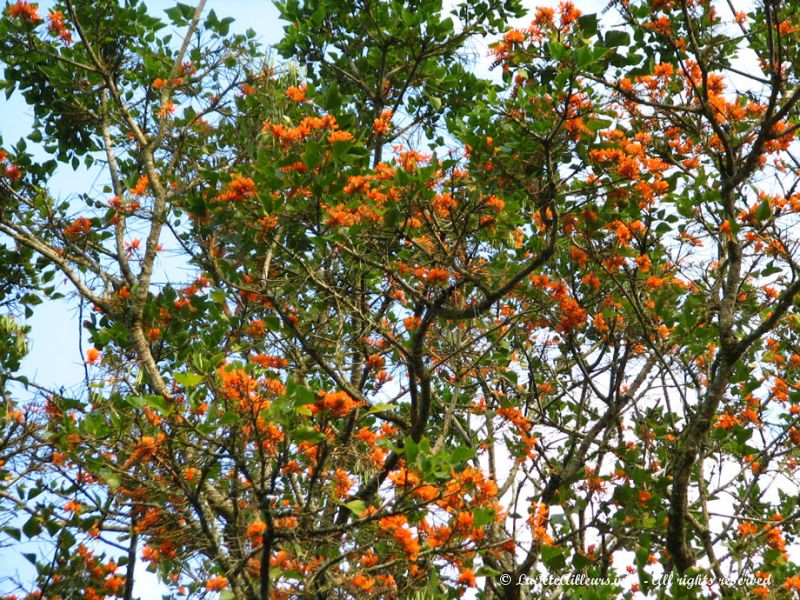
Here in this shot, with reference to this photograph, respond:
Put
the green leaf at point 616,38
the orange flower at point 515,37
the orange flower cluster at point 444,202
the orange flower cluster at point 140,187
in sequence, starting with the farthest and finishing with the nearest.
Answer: the orange flower cluster at point 140,187, the orange flower cluster at point 444,202, the orange flower at point 515,37, the green leaf at point 616,38

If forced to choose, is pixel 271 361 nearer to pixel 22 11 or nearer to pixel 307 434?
pixel 307 434

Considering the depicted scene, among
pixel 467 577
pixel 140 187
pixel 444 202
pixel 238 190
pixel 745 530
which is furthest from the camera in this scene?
pixel 745 530

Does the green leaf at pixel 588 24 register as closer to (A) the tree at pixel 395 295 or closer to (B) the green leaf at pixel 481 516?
(A) the tree at pixel 395 295

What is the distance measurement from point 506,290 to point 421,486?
4.23 ft

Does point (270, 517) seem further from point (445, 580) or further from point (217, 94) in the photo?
point (217, 94)

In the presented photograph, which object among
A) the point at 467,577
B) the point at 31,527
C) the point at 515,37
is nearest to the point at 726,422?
the point at 467,577

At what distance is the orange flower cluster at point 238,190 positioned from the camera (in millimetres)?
3398

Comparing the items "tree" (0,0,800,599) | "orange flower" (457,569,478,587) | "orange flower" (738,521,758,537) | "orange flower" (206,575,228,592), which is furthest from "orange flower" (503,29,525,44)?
"orange flower" (738,521,758,537)

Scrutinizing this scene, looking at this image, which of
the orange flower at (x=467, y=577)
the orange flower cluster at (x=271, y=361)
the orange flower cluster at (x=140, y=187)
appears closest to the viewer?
the orange flower at (x=467, y=577)

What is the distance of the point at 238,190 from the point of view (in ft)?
11.2

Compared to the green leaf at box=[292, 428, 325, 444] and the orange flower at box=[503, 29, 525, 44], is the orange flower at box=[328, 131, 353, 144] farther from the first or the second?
the green leaf at box=[292, 428, 325, 444]

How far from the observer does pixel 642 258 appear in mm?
4777

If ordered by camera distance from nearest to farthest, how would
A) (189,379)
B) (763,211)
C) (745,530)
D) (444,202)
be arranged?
(189,379)
(444,202)
(763,211)
(745,530)

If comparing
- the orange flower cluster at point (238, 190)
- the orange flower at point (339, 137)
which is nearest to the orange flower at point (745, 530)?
the orange flower at point (339, 137)
